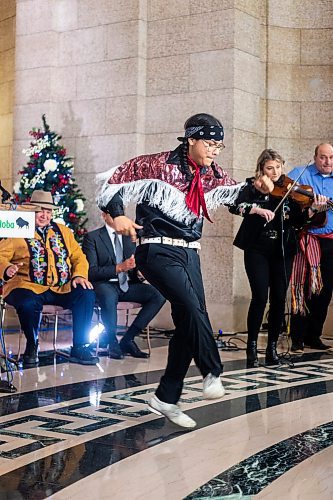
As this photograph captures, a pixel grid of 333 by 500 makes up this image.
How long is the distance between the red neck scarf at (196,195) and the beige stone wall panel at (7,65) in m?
7.22

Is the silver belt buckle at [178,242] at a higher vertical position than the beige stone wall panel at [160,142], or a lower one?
lower

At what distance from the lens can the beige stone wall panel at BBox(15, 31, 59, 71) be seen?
9.42 meters

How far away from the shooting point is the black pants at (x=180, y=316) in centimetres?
423

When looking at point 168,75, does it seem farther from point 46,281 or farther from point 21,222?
point 21,222

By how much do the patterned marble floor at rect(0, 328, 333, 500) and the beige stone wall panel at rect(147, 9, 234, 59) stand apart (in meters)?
3.75

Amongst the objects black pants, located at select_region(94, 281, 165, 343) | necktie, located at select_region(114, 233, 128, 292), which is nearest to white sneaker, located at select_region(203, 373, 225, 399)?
black pants, located at select_region(94, 281, 165, 343)

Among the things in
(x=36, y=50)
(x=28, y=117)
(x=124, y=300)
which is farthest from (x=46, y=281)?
(x=36, y=50)

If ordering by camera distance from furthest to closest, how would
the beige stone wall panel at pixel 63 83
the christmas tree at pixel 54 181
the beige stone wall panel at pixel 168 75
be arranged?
the beige stone wall panel at pixel 63 83 < the christmas tree at pixel 54 181 < the beige stone wall panel at pixel 168 75

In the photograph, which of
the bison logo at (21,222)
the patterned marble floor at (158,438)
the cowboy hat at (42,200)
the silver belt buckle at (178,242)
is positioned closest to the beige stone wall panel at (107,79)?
the cowboy hat at (42,200)

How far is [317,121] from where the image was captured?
880 cm

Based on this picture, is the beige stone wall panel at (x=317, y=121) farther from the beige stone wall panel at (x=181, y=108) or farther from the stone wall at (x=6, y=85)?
the stone wall at (x=6, y=85)

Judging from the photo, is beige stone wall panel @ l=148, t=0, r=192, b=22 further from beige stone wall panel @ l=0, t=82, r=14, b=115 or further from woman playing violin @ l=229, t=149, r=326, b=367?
woman playing violin @ l=229, t=149, r=326, b=367

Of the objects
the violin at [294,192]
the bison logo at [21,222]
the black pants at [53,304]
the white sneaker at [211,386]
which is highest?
the violin at [294,192]

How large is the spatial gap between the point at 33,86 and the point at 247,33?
8.09 feet
